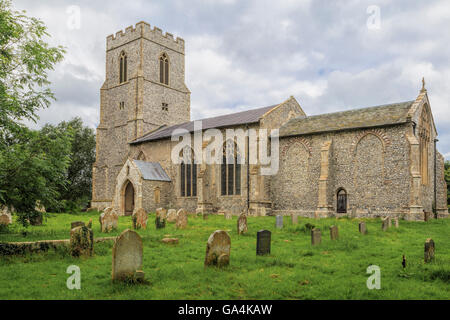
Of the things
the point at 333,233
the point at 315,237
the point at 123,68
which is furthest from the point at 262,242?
the point at 123,68

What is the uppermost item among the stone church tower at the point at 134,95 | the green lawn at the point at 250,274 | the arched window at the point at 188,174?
the stone church tower at the point at 134,95

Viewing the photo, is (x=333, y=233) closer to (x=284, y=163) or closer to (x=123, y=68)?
(x=284, y=163)

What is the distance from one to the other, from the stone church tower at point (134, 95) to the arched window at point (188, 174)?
23.1 feet

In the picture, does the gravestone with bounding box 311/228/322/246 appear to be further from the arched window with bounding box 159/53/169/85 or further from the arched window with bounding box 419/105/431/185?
the arched window with bounding box 159/53/169/85

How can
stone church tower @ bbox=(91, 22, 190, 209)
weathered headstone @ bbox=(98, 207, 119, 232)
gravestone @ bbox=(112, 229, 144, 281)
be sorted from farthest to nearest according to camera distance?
stone church tower @ bbox=(91, 22, 190, 209) < weathered headstone @ bbox=(98, 207, 119, 232) < gravestone @ bbox=(112, 229, 144, 281)

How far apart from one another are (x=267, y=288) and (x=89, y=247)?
5.03m

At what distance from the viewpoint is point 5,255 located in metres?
8.99

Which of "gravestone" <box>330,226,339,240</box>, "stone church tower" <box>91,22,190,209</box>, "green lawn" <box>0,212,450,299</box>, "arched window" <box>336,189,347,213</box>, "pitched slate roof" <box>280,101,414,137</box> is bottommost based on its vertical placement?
"green lawn" <box>0,212,450,299</box>

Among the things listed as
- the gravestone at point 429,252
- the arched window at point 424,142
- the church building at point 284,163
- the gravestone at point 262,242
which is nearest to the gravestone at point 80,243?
the gravestone at point 262,242

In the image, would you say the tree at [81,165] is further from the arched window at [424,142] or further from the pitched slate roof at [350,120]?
the arched window at [424,142]

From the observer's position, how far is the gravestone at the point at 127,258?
7211mm

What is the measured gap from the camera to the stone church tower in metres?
35.6

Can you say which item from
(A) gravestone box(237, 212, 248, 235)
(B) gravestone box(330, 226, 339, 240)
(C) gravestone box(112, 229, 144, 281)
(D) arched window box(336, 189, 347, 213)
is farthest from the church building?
(C) gravestone box(112, 229, 144, 281)

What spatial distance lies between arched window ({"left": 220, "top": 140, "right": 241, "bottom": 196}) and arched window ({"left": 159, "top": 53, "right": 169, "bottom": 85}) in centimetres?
1407
